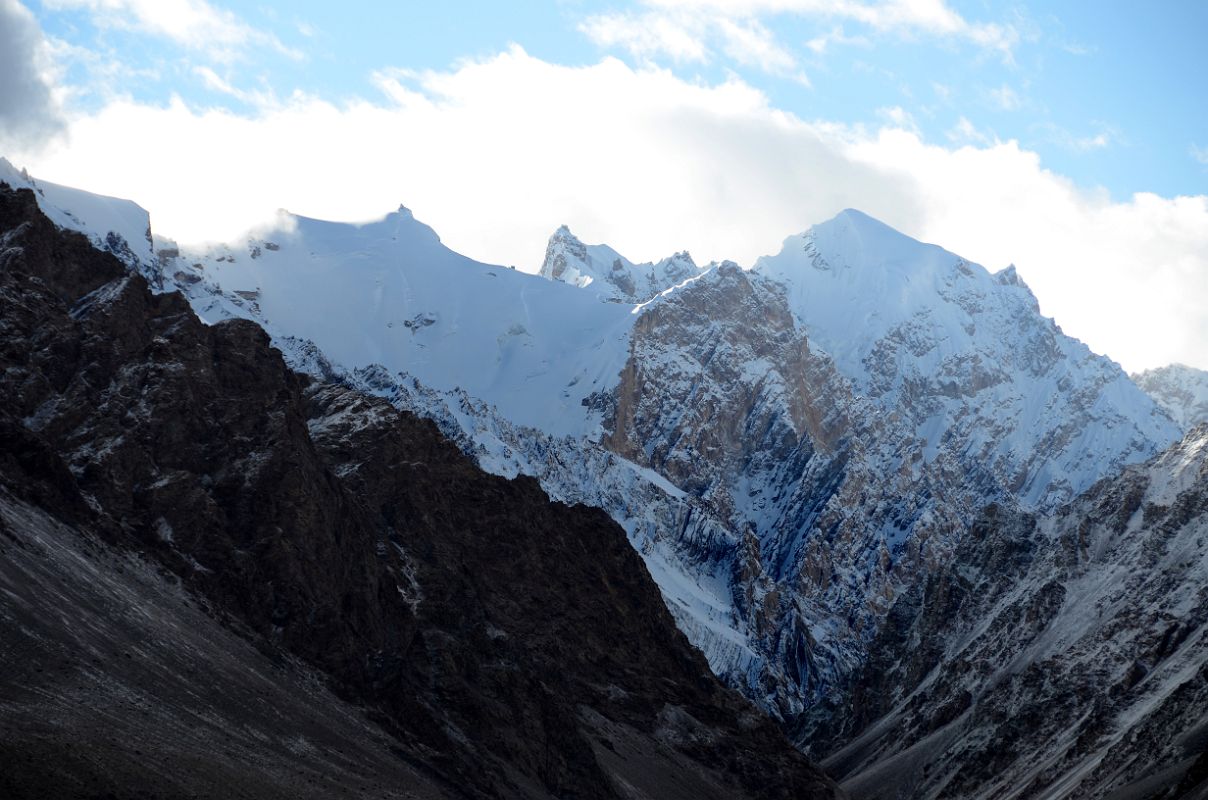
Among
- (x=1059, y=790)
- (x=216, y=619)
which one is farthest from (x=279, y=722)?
(x=1059, y=790)

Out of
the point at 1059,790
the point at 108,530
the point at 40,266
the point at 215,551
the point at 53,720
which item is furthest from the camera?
the point at 1059,790

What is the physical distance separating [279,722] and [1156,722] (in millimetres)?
96274

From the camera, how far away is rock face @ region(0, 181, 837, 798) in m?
119

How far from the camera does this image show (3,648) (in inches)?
4350

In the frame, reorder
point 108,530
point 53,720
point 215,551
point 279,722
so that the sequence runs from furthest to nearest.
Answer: point 215,551, point 108,530, point 279,722, point 53,720

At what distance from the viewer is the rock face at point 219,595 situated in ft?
390

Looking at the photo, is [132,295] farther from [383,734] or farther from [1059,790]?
[1059,790]

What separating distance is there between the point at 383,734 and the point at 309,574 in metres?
25.0

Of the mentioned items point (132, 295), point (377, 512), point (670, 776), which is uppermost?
point (132, 295)

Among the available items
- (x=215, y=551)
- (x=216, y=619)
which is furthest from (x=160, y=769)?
(x=215, y=551)

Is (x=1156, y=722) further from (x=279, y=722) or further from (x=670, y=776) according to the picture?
(x=279, y=722)

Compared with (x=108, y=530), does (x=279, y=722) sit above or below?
below

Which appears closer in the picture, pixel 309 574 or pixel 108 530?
pixel 108 530

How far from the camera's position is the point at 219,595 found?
15388 centimetres
